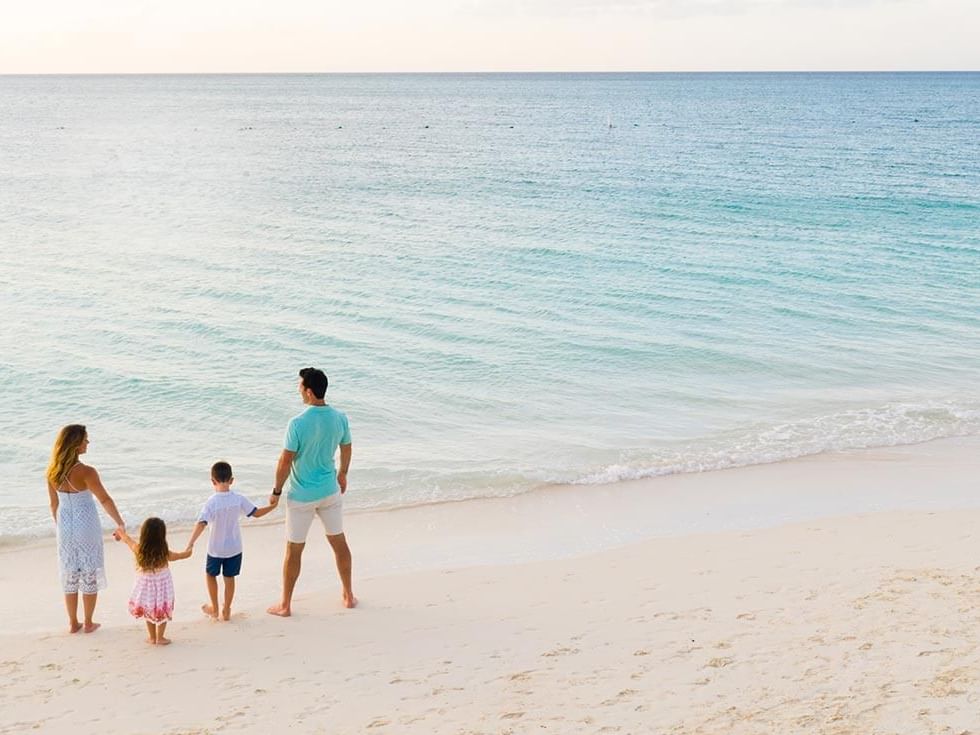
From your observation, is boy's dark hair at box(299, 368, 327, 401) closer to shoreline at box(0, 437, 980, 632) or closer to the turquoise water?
shoreline at box(0, 437, 980, 632)

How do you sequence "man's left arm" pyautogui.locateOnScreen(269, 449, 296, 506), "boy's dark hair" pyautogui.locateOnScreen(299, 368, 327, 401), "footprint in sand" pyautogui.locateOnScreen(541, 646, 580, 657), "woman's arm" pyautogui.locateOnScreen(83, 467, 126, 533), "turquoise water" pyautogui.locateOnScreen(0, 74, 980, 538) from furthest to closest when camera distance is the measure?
"turquoise water" pyautogui.locateOnScreen(0, 74, 980, 538) → "man's left arm" pyautogui.locateOnScreen(269, 449, 296, 506) → "boy's dark hair" pyautogui.locateOnScreen(299, 368, 327, 401) → "woman's arm" pyautogui.locateOnScreen(83, 467, 126, 533) → "footprint in sand" pyautogui.locateOnScreen(541, 646, 580, 657)

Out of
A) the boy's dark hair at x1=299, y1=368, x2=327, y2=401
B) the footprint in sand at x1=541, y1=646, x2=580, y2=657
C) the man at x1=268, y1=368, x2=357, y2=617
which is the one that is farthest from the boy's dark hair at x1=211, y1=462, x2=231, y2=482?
the footprint in sand at x1=541, y1=646, x2=580, y2=657

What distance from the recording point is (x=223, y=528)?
740 cm

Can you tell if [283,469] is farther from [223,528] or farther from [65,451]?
[65,451]

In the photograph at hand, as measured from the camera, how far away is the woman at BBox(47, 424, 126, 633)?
22.7 feet

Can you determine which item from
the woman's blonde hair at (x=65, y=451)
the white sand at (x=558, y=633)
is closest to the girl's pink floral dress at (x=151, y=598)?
the white sand at (x=558, y=633)

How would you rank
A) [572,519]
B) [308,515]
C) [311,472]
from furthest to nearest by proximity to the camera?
1. [572,519]
2. [308,515]
3. [311,472]

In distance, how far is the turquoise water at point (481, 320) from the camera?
42.8ft

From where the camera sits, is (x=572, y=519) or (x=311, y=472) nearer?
(x=311, y=472)

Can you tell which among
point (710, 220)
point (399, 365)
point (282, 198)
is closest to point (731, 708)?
point (399, 365)

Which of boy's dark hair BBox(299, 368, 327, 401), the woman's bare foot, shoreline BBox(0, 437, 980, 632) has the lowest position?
shoreline BBox(0, 437, 980, 632)

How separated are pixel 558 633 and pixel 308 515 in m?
2.04

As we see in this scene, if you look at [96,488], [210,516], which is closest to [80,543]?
[96,488]

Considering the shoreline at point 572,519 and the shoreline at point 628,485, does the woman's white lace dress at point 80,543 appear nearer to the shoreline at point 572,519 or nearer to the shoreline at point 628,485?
the shoreline at point 572,519
